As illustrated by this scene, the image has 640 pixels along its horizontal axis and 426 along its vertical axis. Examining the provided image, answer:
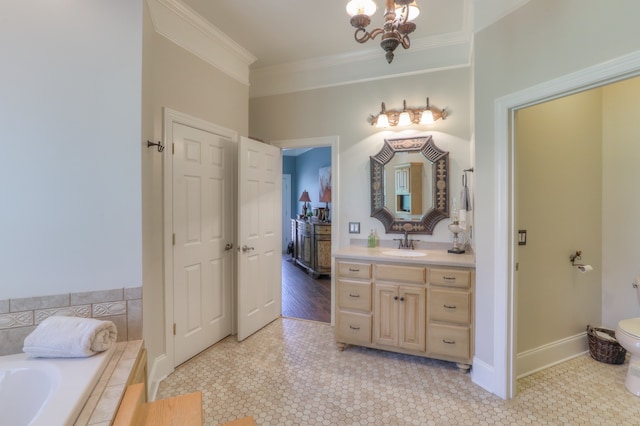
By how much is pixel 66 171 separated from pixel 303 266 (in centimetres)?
456

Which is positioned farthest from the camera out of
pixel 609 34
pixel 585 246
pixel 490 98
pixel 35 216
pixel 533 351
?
pixel 585 246

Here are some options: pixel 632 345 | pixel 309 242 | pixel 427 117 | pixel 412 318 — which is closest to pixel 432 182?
pixel 427 117

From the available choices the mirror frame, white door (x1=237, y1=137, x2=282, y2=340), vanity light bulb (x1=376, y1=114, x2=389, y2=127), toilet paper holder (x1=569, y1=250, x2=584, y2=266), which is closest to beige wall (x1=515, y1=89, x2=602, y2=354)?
toilet paper holder (x1=569, y1=250, x2=584, y2=266)

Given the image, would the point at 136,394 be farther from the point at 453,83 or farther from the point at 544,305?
the point at 453,83

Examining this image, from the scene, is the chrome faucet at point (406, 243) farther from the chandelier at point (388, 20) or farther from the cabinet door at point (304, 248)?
the cabinet door at point (304, 248)

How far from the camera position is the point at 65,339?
1332mm

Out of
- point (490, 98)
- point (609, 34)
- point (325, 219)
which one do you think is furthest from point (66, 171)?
point (325, 219)

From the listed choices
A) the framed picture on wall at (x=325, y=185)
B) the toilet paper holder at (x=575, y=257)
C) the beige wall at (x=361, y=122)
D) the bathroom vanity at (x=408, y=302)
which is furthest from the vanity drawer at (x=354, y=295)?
the framed picture on wall at (x=325, y=185)

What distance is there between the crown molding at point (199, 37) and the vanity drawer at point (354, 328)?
250cm

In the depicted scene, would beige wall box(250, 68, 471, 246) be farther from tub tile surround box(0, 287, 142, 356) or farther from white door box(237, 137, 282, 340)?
tub tile surround box(0, 287, 142, 356)

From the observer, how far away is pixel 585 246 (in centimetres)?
247

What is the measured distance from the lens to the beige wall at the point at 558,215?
2.22 metres

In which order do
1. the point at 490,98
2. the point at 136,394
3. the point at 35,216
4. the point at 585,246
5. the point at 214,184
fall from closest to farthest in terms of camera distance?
the point at 136,394 < the point at 35,216 < the point at 490,98 < the point at 585,246 < the point at 214,184

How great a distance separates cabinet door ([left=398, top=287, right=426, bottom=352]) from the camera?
91.8 inches
